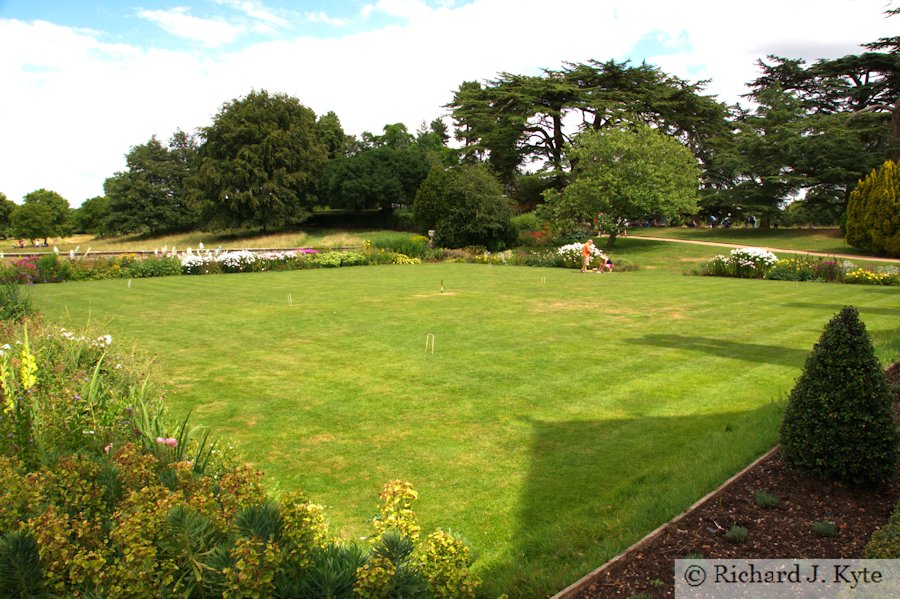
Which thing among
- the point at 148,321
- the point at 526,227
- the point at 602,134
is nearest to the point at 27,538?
the point at 148,321

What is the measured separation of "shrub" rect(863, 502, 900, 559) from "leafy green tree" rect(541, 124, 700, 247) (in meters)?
27.7

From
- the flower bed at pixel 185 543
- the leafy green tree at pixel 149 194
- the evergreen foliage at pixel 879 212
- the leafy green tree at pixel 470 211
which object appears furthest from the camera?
the leafy green tree at pixel 149 194

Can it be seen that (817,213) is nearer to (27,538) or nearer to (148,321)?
(148,321)

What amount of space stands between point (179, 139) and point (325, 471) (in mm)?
68271

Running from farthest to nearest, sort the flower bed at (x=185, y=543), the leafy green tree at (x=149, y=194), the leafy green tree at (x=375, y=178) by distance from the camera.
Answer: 1. the leafy green tree at (x=149, y=194)
2. the leafy green tree at (x=375, y=178)
3. the flower bed at (x=185, y=543)

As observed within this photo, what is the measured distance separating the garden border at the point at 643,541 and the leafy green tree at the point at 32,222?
2810 inches

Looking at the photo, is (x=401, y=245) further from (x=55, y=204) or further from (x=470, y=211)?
(x=55, y=204)

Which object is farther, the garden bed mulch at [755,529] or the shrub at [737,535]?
the shrub at [737,535]

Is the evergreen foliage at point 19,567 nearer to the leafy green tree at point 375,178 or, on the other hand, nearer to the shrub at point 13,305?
the shrub at point 13,305

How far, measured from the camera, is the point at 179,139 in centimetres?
6444

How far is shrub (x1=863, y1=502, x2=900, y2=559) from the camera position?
281 cm

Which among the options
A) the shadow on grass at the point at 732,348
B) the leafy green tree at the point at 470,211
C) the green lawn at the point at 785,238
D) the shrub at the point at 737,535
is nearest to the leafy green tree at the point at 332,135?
the leafy green tree at the point at 470,211

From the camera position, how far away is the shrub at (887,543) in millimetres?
2809

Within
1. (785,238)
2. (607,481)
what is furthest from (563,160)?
(607,481)
